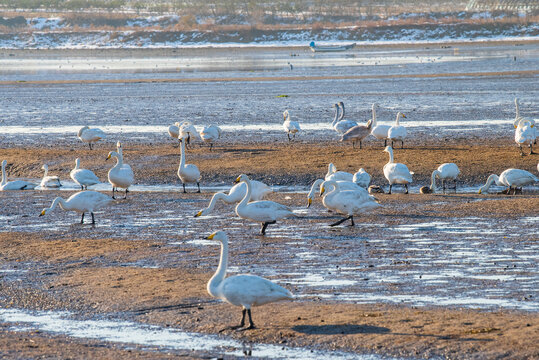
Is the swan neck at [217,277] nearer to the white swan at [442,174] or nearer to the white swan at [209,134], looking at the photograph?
the white swan at [442,174]

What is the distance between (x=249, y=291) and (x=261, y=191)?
→ 6682 mm

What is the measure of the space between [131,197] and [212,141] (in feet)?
20.4

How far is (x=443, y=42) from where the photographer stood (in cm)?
9100

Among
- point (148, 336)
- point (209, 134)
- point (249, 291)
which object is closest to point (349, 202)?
point (249, 291)

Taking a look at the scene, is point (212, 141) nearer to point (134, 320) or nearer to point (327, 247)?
point (327, 247)

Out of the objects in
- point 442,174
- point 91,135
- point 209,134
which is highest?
point 442,174

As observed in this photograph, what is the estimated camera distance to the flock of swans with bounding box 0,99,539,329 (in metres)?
8.19

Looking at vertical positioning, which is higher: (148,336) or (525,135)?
(148,336)

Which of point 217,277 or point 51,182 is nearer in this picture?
point 217,277

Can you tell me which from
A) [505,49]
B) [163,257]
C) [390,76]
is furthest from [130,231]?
[505,49]

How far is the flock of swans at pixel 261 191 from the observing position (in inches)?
322

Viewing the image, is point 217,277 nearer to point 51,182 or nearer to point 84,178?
point 84,178

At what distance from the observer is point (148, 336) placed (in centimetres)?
833

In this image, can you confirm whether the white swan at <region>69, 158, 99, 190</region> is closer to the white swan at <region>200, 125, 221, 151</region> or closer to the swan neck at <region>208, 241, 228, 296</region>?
the white swan at <region>200, 125, 221, 151</region>
